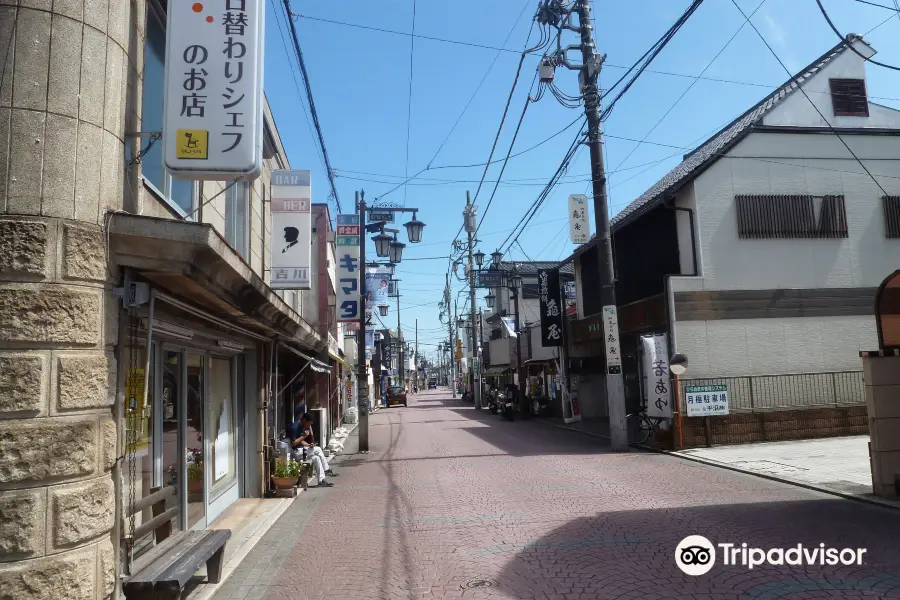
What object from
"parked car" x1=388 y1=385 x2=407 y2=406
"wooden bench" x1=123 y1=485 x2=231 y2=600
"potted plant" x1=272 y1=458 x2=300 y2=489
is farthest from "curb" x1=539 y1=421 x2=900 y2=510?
"parked car" x1=388 y1=385 x2=407 y2=406

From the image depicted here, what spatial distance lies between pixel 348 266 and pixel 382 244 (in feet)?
3.81

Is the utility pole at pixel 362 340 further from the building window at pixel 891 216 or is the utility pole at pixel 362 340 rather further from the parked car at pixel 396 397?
the parked car at pixel 396 397

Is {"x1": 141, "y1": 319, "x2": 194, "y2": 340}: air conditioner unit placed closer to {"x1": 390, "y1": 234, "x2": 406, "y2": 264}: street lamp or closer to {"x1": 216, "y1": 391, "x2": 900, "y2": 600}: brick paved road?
{"x1": 216, "y1": 391, "x2": 900, "y2": 600}: brick paved road

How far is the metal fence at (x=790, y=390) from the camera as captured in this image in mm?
15750

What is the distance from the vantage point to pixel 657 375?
15.7m

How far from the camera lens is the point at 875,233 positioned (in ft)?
57.9

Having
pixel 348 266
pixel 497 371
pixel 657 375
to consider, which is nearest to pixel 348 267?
pixel 348 266

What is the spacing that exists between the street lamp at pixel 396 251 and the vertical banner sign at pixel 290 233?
7695 mm

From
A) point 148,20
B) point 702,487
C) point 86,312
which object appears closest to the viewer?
point 86,312

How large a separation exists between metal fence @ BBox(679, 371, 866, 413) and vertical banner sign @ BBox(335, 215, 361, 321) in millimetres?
9043

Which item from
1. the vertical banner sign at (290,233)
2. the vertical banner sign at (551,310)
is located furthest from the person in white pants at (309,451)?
the vertical banner sign at (551,310)

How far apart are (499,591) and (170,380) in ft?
14.4

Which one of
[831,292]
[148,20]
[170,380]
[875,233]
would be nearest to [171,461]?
[170,380]

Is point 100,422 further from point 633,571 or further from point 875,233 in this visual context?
point 875,233
